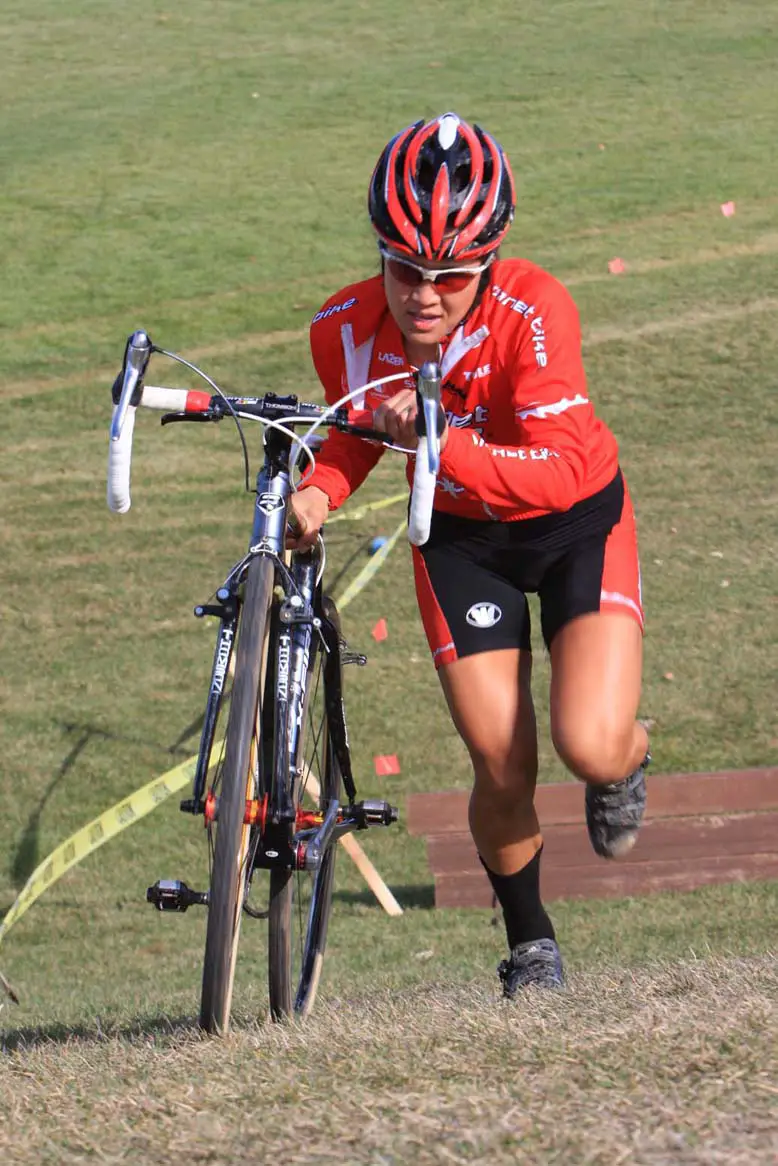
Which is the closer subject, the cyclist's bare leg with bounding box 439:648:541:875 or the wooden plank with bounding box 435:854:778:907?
the cyclist's bare leg with bounding box 439:648:541:875

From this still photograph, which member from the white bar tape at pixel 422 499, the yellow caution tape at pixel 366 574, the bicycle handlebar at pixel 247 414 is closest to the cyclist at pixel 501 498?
the bicycle handlebar at pixel 247 414

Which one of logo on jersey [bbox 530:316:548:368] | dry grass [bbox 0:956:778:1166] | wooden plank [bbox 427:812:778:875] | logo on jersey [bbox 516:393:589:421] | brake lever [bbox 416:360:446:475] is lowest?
dry grass [bbox 0:956:778:1166]

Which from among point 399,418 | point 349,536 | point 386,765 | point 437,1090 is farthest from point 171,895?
point 349,536

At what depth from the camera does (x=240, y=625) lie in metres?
4.76

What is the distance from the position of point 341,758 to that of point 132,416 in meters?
1.82

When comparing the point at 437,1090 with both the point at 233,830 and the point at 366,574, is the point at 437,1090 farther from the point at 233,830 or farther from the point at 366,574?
the point at 366,574

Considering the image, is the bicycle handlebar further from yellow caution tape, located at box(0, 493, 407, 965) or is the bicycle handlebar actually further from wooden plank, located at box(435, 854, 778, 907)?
wooden plank, located at box(435, 854, 778, 907)

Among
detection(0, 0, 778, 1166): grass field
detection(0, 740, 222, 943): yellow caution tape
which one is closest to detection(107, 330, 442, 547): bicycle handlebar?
detection(0, 0, 778, 1166): grass field

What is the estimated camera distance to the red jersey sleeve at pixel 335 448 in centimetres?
543

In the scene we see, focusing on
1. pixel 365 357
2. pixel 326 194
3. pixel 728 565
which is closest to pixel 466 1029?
pixel 365 357

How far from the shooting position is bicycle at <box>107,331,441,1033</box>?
4.52 metres

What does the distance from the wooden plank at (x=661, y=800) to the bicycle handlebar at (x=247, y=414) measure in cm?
365

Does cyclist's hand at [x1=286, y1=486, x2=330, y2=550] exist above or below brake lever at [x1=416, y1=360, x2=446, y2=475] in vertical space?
below

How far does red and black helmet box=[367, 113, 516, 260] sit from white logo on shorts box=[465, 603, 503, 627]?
1117 millimetres
